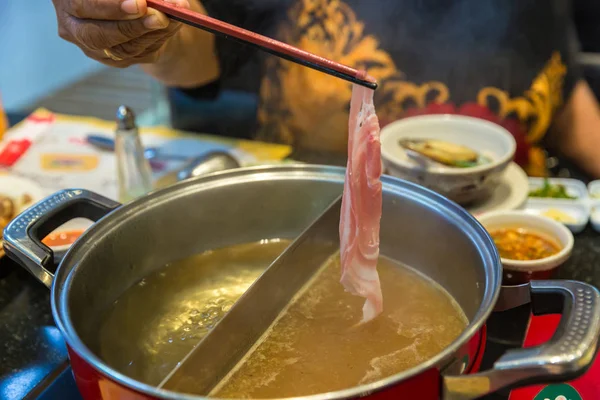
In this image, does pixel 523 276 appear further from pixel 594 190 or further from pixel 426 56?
pixel 426 56

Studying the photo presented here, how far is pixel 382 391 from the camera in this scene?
0.79 metres

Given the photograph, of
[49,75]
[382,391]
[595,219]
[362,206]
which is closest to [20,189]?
[362,206]

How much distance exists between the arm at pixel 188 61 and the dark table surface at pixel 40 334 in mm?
896

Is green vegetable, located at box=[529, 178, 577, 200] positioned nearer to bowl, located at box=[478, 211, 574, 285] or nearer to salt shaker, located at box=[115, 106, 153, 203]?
bowl, located at box=[478, 211, 574, 285]

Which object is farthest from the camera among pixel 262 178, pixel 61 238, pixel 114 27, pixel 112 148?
pixel 112 148

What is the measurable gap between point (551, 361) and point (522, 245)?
2.54ft

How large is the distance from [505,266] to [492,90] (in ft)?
3.29

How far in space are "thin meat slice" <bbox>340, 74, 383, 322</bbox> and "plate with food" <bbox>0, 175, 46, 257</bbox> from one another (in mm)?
1138

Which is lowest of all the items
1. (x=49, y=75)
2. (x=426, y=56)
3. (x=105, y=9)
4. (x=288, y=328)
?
(x=49, y=75)

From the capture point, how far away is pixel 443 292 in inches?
54.1

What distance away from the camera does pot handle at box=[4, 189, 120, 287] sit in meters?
1.14

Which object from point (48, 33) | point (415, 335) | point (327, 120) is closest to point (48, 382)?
point (415, 335)

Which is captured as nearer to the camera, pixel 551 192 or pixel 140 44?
pixel 140 44

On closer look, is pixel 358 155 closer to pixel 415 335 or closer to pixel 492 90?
pixel 415 335
